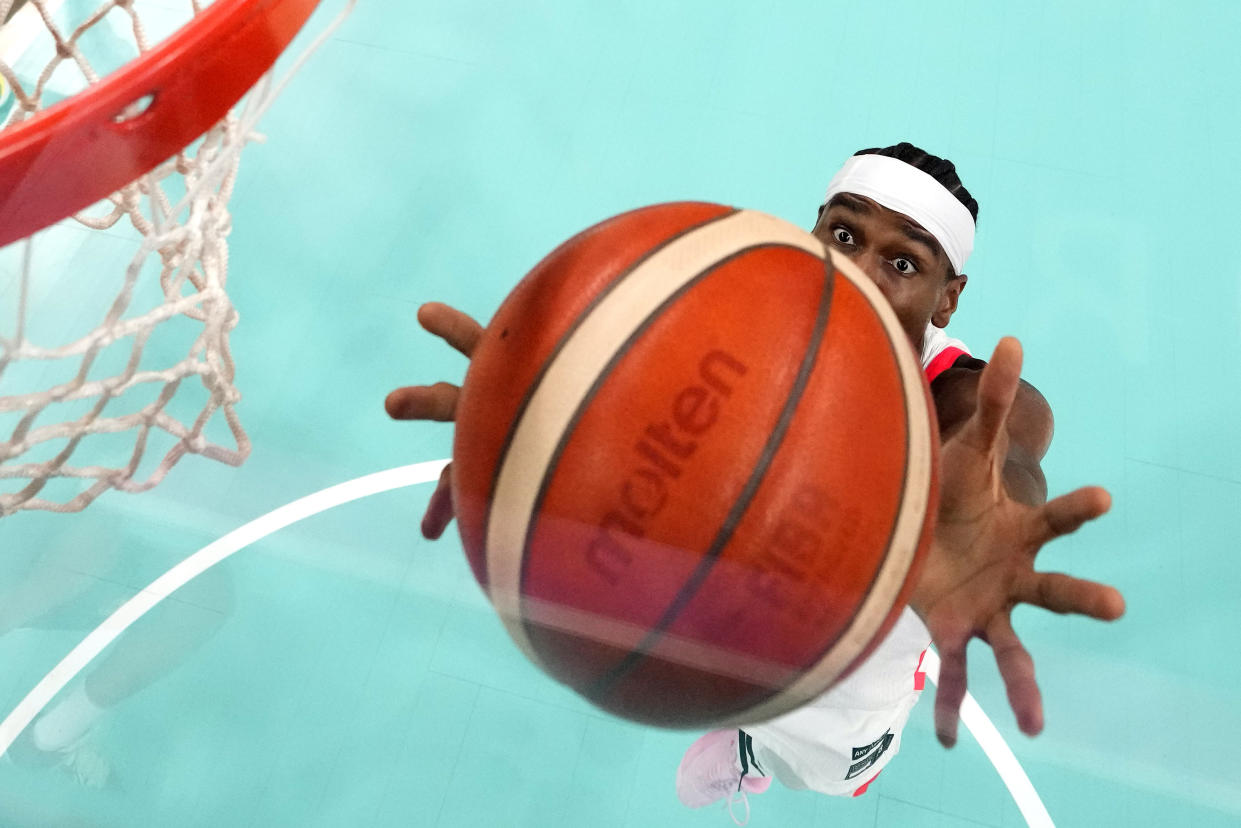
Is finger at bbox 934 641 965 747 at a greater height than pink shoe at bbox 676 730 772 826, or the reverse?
finger at bbox 934 641 965 747

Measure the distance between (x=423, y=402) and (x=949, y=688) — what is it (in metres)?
0.59

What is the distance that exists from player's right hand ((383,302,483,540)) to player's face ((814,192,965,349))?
0.48 m

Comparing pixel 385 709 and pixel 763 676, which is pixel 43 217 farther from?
pixel 385 709

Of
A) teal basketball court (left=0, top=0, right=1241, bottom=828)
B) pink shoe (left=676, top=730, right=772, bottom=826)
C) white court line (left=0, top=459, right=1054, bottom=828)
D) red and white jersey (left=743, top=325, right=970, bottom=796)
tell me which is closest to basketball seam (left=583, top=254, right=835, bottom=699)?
red and white jersey (left=743, top=325, right=970, bottom=796)

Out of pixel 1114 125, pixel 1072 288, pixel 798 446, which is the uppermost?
pixel 798 446

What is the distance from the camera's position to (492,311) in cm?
226

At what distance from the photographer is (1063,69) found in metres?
2.70

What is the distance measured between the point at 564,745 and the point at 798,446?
1210mm

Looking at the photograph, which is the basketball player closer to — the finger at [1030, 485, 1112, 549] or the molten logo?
the finger at [1030, 485, 1112, 549]

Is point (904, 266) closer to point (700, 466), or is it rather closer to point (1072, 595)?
point (1072, 595)

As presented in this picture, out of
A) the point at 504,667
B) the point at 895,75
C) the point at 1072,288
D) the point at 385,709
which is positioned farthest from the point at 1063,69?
the point at 385,709

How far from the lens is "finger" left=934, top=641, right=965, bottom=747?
0.97 meters

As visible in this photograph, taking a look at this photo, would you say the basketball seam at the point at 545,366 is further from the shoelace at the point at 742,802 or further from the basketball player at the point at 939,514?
the shoelace at the point at 742,802

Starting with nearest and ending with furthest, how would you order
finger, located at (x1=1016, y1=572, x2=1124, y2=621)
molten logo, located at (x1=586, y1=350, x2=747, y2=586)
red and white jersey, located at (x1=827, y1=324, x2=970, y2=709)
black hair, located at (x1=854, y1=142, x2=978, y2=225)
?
molten logo, located at (x1=586, y1=350, x2=747, y2=586)
finger, located at (x1=1016, y1=572, x2=1124, y2=621)
red and white jersey, located at (x1=827, y1=324, x2=970, y2=709)
black hair, located at (x1=854, y1=142, x2=978, y2=225)
